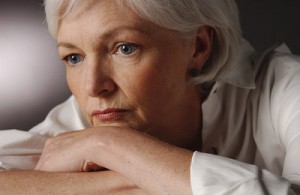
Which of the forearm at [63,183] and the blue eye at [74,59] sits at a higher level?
the blue eye at [74,59]

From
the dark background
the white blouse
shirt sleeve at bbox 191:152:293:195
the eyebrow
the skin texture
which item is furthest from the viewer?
the dark background

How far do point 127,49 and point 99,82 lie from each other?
11 cm

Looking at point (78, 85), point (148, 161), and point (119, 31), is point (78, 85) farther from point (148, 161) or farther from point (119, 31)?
point (148, 161)

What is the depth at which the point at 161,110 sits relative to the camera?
4.43 ft

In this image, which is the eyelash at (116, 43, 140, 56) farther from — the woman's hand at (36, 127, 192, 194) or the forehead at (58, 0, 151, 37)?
the woman's hand at (36, 127, 192, 194)

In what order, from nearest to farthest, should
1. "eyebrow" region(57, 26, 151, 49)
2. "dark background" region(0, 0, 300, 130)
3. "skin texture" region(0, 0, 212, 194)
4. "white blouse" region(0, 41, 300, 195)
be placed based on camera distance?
"skin texture" region(0, 0, 212, 194) → "eyebrow" region(57, 26, 151, 49) → "white blouse" region(0, 41, 300, 195) → "dark background" region(0, 0, 300, 130)

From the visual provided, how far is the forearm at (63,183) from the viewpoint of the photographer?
1146 millimetres

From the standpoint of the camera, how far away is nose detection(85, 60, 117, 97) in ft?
4.04

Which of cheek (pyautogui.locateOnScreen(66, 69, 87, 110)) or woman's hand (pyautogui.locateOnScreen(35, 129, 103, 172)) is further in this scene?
cheek (pyautogui.locateOnScreen(66, 69, 87, 110))

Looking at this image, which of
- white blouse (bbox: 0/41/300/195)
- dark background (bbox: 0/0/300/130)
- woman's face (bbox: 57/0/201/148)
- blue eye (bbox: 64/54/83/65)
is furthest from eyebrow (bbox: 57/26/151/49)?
dark background (bbox: 0/0/300/130)

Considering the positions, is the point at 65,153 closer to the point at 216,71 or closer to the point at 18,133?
the point at 18,133

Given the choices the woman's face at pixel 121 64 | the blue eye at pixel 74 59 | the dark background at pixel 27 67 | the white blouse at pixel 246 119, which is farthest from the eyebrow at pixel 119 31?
the dark background at pixel 27 67

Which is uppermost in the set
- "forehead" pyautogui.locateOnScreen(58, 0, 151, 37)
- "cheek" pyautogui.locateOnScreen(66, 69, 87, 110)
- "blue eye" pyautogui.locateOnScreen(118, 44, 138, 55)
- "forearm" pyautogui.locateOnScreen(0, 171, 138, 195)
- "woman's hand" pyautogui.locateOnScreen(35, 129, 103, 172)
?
"forehead" pyautogui.locateOnScreen(58, 0, 151, 37)

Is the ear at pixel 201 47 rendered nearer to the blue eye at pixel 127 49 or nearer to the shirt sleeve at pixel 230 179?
the blue eye at pixel 127 49
